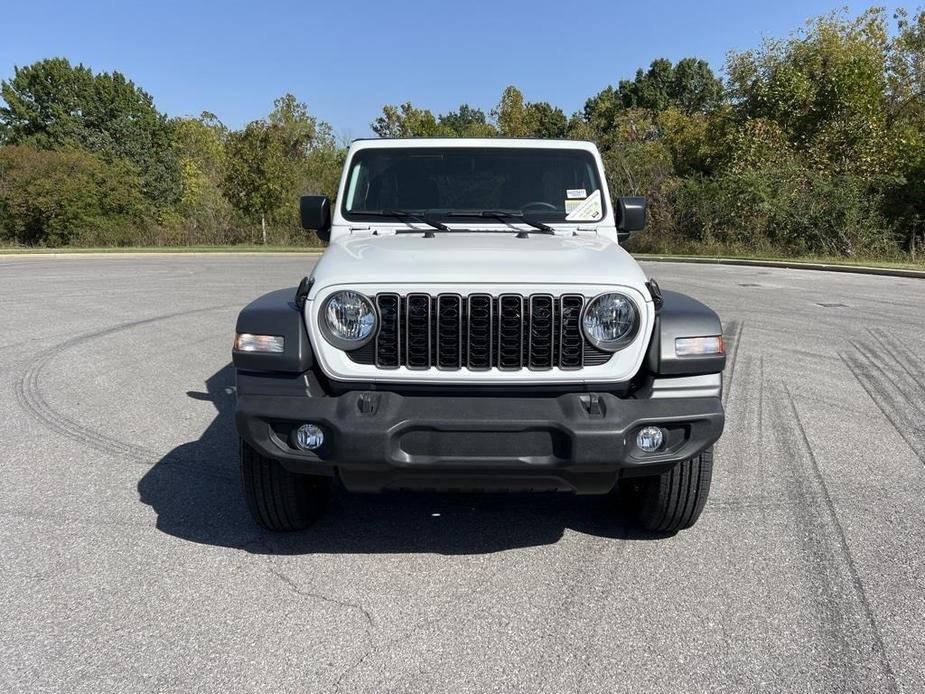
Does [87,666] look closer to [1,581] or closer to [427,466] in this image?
[1,581]

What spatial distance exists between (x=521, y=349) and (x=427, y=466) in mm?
623

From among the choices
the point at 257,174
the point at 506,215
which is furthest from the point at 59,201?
the point at 506,215

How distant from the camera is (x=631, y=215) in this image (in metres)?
4.38

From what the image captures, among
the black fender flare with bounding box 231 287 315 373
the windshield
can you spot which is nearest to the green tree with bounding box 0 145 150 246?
the windshield

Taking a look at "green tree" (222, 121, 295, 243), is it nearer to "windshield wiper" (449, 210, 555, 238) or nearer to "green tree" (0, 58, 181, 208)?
"green tree" (0, 58, 181, 208)

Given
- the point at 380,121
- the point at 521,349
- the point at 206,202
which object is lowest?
the point at 521,349

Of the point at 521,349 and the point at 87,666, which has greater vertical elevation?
the point at 521,349

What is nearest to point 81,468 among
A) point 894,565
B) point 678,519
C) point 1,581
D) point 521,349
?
point 1,581

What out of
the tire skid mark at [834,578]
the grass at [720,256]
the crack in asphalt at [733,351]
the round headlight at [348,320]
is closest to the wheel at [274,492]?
the round headlight at [348,320]

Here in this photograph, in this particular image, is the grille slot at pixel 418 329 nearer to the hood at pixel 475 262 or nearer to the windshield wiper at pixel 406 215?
the hood at pixel 475 262

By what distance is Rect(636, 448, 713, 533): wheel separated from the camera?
10.7ft

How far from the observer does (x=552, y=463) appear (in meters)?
2.79

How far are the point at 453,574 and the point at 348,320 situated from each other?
1.20 m

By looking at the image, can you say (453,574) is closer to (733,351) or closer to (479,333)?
(479,333)
